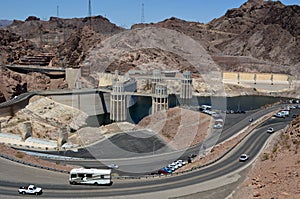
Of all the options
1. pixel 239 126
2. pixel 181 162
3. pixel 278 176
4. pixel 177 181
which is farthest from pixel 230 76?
pixel 278 176

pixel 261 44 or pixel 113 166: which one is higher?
pixel 261 44

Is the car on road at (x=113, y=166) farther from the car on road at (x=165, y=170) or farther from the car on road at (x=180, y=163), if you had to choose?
the car on road at (x=180, y=163)

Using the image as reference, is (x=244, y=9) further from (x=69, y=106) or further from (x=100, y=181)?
(x=100, y=181)

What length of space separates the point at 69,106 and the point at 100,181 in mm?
35803

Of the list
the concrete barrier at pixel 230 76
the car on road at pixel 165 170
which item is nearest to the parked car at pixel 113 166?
the car on road at pixel 165 170

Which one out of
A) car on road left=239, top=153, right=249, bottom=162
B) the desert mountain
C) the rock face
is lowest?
car on road left=239, top=153, right=249, bottom=162

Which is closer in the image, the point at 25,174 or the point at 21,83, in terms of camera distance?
the point at 25,174

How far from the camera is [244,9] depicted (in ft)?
501

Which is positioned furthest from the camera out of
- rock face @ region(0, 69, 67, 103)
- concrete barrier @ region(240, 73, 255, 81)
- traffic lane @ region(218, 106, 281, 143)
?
concrete barrier @ region(240, 73, 255, 81)

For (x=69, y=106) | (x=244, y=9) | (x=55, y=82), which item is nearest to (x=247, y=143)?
(x=69, y=106)

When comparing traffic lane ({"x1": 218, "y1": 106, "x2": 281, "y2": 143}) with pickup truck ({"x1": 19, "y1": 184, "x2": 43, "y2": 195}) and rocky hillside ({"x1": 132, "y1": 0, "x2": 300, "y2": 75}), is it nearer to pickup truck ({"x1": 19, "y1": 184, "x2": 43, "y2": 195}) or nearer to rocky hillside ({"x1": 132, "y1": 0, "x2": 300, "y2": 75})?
pickup truck ({"x1": 19, "y1": 184, "x2": 43, "y2": 195})

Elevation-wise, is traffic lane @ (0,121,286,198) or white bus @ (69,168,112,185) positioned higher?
white bus @ (69,168,112,185)

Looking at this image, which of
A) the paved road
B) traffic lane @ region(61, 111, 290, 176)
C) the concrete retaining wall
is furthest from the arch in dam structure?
the concrete retaining wall

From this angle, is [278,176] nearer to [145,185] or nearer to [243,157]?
[145,185]
